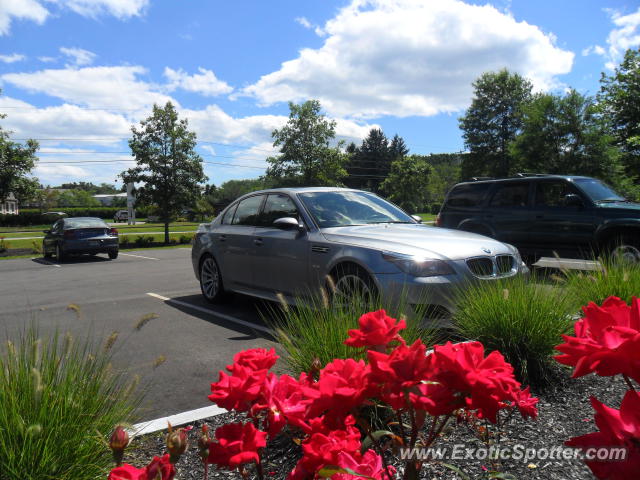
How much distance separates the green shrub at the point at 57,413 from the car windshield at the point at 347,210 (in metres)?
3.86

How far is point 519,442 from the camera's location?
252cm

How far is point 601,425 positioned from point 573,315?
3297 mm

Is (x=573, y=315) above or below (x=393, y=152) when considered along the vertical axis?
below

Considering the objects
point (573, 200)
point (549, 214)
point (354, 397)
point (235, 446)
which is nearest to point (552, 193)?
point (549, 214)

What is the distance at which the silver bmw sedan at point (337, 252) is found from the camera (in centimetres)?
469

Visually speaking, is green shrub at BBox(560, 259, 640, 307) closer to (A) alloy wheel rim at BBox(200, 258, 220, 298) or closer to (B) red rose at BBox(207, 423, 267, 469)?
(B) red rose at BBox(207, 423, 267, 469)

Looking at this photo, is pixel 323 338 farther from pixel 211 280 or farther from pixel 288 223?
pixel 211 280

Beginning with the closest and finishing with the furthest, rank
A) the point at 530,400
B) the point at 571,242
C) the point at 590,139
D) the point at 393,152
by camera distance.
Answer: the point at 530,400 < the point at 571,242 < the point at 590,139 < the point at 393,152

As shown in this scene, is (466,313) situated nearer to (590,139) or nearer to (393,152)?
(590,139)

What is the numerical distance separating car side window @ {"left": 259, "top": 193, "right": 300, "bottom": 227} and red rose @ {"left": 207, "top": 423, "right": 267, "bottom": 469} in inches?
200

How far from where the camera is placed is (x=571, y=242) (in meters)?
9.69

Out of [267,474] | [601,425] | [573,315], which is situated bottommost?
[267,474]

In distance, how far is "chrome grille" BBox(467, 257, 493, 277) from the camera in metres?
4.98

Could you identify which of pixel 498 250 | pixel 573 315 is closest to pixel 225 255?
pixel 498 250
